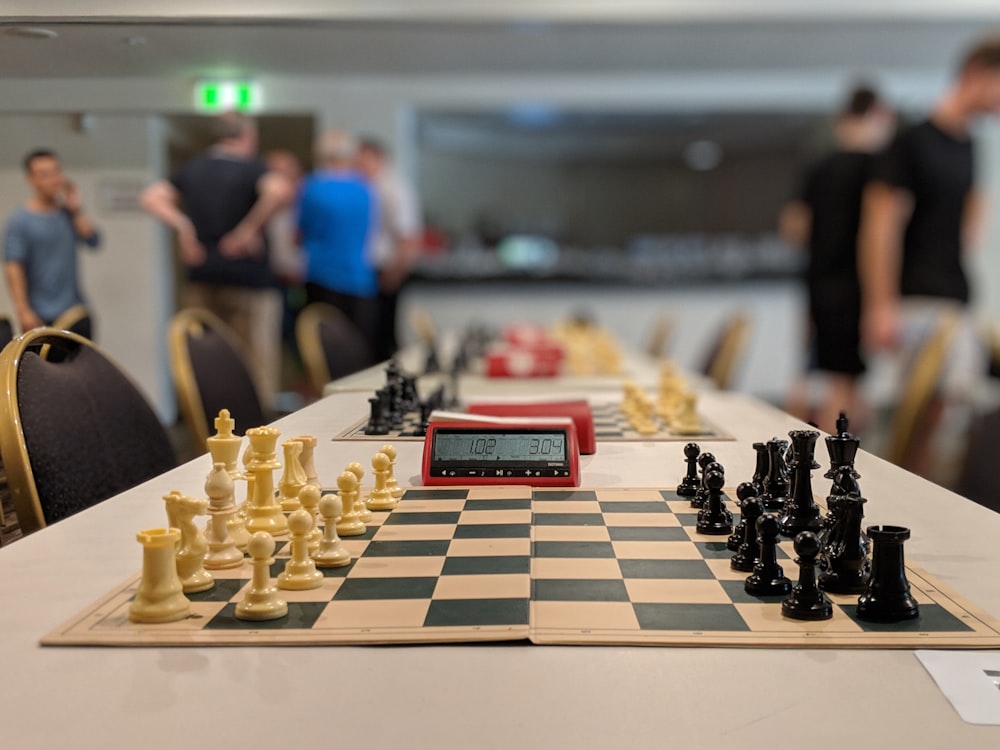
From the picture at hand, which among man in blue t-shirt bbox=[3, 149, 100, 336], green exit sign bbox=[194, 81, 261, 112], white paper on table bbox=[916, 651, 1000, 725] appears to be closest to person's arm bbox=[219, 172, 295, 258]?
green exit sign bbox=[194, 81, 261, 112]

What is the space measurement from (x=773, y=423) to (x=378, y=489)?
2.74 feet

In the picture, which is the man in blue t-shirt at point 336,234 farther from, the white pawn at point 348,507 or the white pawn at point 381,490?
the white pawn at point 348,507

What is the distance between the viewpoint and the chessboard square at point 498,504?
3.73 feet

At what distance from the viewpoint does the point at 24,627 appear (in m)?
0.78

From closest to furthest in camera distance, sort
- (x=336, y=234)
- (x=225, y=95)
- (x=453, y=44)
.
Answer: (x=225, y=95), (x=453, y=44), (x=336, y=234)

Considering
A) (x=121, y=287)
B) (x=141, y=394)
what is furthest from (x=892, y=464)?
(x=121, y=287)

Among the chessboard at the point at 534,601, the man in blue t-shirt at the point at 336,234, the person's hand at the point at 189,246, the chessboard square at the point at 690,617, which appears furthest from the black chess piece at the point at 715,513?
the man in blue t-shirt at the point at 336,234

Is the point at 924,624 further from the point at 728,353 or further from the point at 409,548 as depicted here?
the point at 728,353

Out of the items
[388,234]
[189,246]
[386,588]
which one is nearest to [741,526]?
[386,588]

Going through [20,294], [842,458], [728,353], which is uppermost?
[20,294]

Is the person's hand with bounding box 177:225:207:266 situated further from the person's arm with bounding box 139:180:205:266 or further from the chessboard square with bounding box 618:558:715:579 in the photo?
the chessboard square with bounding box 618:558:715:579

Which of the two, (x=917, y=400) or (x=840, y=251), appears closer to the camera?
(x=917, y=400)

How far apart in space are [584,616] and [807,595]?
18 cm

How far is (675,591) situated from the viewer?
2.80ft
